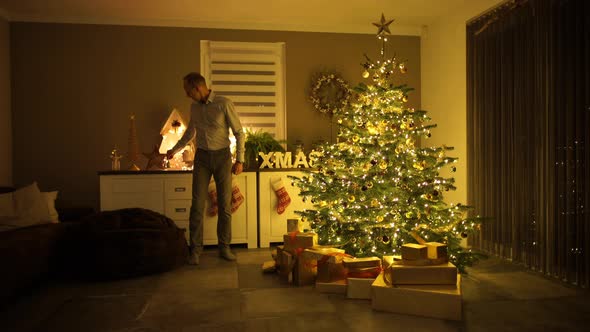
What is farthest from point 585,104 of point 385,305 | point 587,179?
point 385,305

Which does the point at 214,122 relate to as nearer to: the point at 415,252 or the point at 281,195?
the point at 281,195

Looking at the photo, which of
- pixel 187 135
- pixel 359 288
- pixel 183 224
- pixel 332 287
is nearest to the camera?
pixel 359 288

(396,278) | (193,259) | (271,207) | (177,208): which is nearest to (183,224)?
(177,208)

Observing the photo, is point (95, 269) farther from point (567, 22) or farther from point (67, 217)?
point (567, 22)

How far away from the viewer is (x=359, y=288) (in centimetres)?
299

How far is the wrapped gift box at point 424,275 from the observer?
8.89ft

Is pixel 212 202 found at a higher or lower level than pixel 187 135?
lower

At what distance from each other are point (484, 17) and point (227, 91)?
298 centimetres

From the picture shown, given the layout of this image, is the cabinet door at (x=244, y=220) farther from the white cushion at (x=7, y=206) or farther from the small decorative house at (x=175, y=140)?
the white cushion at (x=7, y=206)

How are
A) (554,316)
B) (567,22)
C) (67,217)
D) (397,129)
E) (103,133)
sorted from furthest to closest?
(103,133), (67,217), (397,129), (567,22), (554,316)

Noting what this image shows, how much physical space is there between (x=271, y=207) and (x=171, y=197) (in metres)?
1.01

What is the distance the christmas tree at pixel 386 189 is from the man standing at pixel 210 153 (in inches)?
34.3

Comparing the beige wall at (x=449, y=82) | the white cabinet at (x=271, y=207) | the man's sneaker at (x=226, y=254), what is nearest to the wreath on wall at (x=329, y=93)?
the beige wall at (x=449, y=82)

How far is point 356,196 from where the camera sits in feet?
11.8
